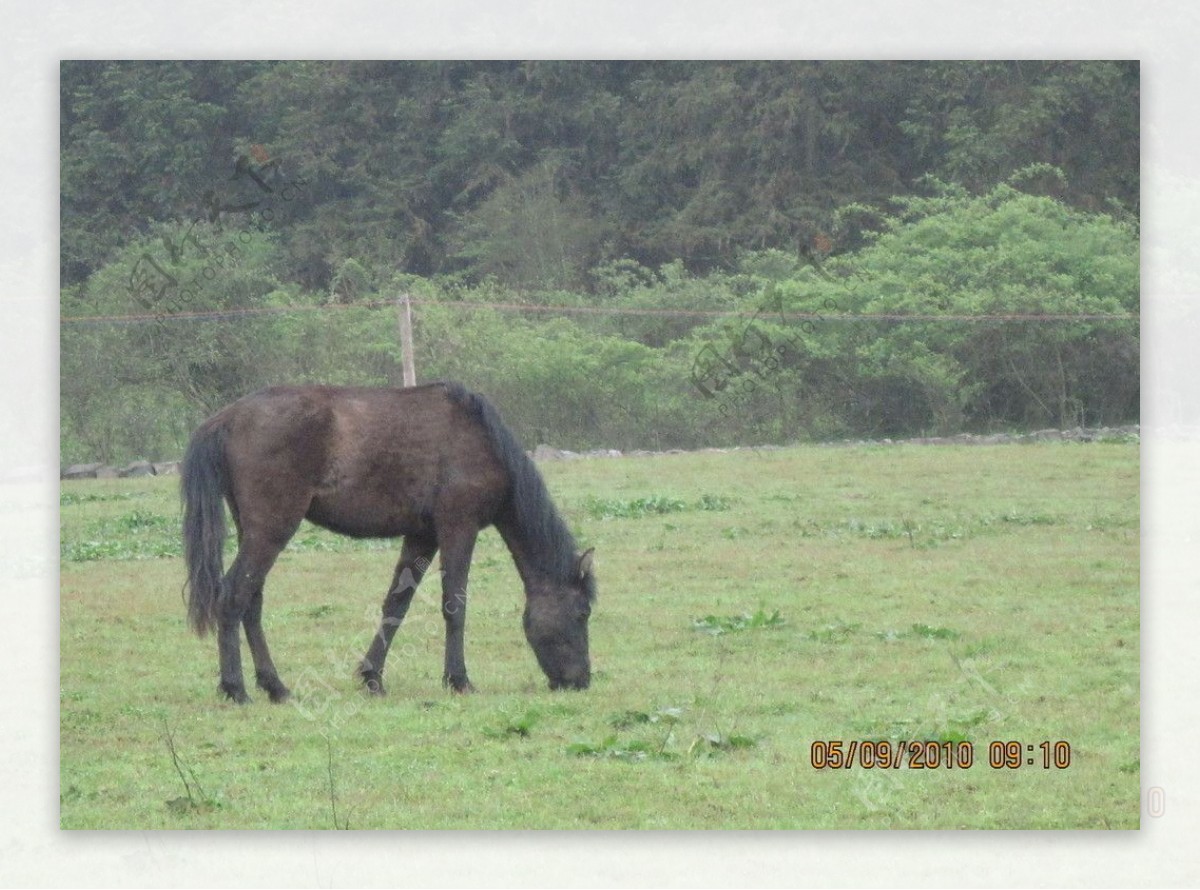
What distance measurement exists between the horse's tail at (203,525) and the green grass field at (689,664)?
0.54 m

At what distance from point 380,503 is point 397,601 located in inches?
23.6

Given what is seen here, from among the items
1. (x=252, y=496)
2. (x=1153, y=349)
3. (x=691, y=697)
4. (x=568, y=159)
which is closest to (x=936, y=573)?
(x=1153, y=349)

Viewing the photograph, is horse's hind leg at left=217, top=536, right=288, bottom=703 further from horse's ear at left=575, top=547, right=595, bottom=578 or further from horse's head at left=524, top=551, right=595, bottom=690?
horse's ear at left=575, top=547, right=595, bottom=578

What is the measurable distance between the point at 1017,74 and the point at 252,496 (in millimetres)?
5836

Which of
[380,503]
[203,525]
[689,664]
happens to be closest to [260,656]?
[203,525]

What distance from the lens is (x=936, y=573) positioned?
1090 centimetres

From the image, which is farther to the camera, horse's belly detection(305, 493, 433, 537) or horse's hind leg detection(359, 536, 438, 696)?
horse's hind leg detection(359, 536, 438, 696)

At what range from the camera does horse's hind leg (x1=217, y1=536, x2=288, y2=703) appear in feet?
25.8

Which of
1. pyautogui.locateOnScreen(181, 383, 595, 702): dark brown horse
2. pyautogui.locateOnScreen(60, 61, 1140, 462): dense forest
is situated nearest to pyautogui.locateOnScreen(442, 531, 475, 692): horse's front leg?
pyautogui.locateOnScreen(181, 383, 595, 702): dark brown horse

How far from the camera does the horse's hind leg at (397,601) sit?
825 centimetres

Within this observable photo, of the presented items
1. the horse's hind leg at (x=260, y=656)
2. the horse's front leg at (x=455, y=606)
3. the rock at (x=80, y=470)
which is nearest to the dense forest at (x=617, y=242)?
the rock at (x=80, y=470)

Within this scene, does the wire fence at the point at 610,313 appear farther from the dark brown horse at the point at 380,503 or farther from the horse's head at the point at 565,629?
the horse's head at the point at 565,629

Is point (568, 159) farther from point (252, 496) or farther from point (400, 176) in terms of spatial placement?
point (252, 496)

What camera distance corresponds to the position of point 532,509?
834 cm
